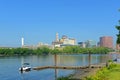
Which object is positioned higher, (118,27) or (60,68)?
(118,27)

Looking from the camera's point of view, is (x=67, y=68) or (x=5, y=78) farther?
(x=67, y=68)

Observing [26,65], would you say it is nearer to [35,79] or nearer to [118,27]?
[35,79]

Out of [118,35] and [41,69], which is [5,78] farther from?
[118,35]

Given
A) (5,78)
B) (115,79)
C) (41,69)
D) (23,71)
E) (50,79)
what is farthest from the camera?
(41,69)

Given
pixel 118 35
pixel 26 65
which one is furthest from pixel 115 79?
pixel 26 65

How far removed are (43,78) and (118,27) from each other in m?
29.9

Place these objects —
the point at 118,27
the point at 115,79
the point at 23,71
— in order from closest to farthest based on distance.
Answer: the point at 115,79 < the point at 118,27 < the point at 23,71

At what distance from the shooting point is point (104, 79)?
3166 cm

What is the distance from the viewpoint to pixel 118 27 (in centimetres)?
4000

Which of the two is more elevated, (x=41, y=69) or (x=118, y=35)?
(x=118, y=35)

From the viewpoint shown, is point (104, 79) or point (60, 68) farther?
point (60, 68)

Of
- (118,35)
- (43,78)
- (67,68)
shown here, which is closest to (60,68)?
(67,68)

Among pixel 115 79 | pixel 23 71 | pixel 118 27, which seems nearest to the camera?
pixel 115 79

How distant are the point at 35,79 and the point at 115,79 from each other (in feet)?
116
